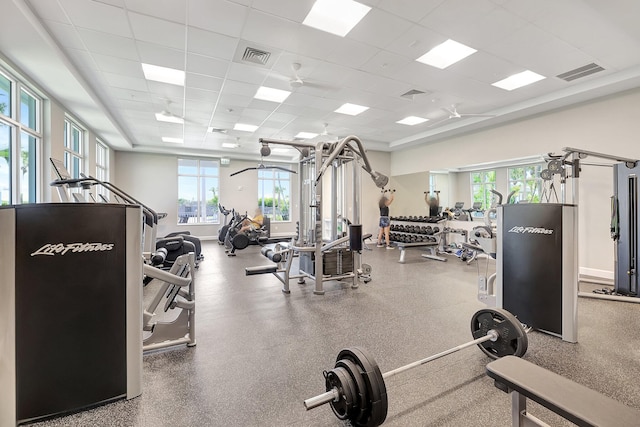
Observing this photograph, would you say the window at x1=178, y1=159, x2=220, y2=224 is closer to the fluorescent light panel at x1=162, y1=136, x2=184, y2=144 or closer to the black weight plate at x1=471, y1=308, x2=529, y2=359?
the fluorescent light panel at x1=162, y1=136, x2=184, y2=144

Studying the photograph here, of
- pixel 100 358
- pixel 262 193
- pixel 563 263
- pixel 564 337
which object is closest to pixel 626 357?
pixel 564 337

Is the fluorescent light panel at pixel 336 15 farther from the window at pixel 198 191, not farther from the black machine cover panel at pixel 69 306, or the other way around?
the window at pixel 198 191

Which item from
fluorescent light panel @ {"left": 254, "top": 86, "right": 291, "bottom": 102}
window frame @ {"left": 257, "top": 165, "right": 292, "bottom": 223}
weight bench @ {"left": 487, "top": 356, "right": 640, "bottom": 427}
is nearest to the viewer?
weight bench @ {"left": 487, "top": 356, "right": 640, "bottom": 427}

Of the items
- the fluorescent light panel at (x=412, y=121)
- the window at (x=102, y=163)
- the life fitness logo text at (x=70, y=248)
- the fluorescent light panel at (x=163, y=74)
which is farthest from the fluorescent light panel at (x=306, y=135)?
the life fitness logo text at (x=70, y=248)

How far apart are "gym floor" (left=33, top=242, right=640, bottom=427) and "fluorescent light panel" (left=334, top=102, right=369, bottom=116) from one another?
12.6 ft

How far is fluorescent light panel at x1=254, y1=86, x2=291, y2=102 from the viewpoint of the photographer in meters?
5.15

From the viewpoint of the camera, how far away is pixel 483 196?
1208 cm

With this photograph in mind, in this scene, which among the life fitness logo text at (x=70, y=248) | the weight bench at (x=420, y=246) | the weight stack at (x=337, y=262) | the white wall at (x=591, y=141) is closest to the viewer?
the life fitness logo text at (x=70, y=248)

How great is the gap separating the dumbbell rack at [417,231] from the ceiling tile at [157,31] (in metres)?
6.18

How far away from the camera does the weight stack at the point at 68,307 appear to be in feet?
4.76

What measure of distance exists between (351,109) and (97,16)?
4.35m

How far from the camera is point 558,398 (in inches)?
37.2

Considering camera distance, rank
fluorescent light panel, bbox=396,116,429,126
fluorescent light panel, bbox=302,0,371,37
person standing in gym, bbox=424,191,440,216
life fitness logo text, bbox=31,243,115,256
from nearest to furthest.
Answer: life fitness logo text, bbox=31,243,115,256 → fluorescent light panel, bbox=302,0,371,37 → fluorescent light panel, bbox=396,116,429,126 → person standing in gym, bbox=424,191,440,216

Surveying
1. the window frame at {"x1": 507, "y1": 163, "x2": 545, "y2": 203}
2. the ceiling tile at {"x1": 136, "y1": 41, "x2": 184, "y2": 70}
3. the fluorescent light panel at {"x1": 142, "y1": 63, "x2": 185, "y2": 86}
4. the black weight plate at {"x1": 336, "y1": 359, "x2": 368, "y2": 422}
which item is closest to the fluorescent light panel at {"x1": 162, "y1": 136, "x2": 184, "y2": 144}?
the fluorescent light panel at {"x1": 142, "y1": 63, "x2": 185, "y2": 86}
